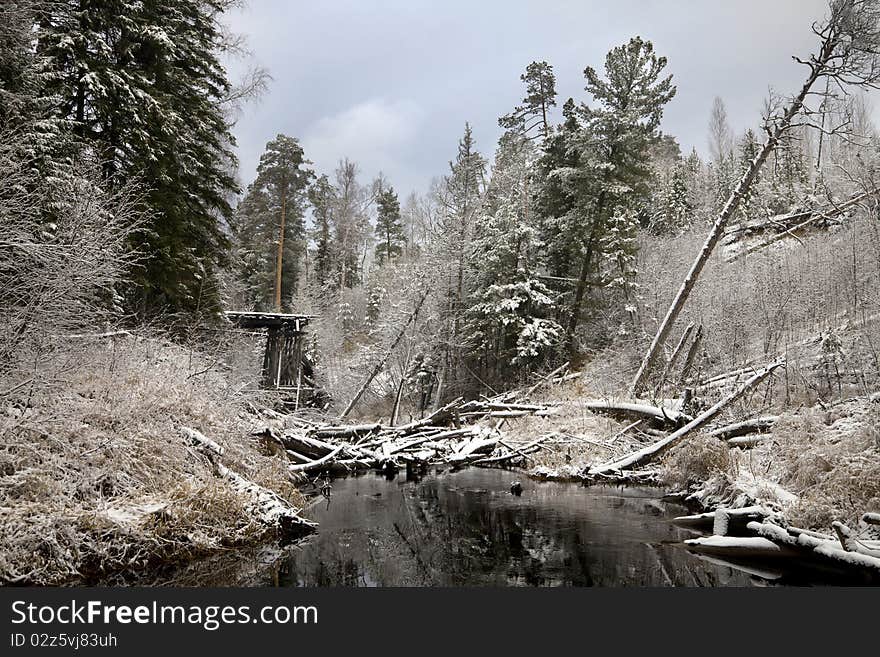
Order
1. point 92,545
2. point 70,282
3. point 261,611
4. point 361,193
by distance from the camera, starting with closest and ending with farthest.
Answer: point 261,611
point 92,545
point 70,282
point 361,193

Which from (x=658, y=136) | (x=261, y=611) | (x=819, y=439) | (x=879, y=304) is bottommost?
(x=261, y=611)

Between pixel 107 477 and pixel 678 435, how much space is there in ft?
35.1

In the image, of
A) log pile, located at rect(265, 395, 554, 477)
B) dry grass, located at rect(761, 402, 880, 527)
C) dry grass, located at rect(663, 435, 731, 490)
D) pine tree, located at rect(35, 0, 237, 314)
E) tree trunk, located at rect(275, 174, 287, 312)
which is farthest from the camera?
tree trunk, located at rect(275, 174, 287, 312)

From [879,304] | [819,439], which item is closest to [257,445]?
[819,439]

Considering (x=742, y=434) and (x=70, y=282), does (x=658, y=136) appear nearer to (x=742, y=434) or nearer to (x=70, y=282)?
(x=742, y=434)

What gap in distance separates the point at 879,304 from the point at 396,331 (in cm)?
1995

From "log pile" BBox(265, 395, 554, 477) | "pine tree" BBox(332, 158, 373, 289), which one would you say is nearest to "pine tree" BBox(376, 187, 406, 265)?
"pine tree" BBox(332, 158, 373, 289)

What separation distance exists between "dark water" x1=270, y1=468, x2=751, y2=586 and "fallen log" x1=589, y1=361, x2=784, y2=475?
2.26ft

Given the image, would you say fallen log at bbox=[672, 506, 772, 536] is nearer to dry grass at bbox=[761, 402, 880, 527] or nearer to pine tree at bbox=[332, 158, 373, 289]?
dry grass at bbox=[761, 402, 880, 527]

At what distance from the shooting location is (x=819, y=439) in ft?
27.0

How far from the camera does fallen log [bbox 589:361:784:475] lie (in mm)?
11438

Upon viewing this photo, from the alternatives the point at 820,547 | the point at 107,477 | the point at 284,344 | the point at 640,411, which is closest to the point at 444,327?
the point at 284,344

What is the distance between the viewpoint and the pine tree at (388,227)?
5262cm

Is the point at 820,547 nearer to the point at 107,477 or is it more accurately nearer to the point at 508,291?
the point at 107,477
